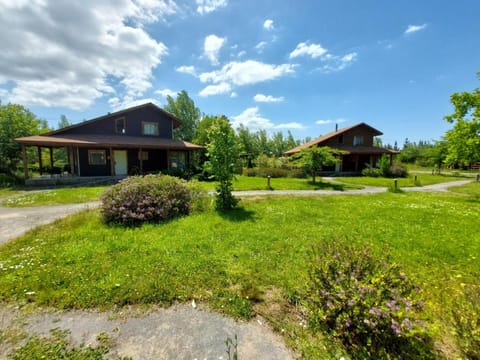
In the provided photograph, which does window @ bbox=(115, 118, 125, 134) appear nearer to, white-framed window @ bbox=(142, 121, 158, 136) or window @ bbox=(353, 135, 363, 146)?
white-framed window @ bbox=(142, 121, 158, 136)

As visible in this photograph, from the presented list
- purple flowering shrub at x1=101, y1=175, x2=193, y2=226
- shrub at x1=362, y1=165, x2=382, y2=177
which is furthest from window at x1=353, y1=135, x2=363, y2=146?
purple flowering shrub at x1=101, y1=175, x2=193, y2=226

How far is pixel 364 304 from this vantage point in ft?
6.80

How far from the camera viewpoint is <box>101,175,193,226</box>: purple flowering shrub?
6.29 metres

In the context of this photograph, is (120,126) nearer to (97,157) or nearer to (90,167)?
(97,157)

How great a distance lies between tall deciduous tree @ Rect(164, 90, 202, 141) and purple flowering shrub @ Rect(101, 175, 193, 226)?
3399cm

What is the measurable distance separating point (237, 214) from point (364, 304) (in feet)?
17.8

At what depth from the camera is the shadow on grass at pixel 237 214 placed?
22.4 feet

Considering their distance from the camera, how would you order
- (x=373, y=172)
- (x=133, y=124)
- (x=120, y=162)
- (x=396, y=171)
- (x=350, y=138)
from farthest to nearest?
(x=350, y=138)
(x=373, y=172)
(x=396, y=171)
(x=133, y=124)
(x=120, y=162)

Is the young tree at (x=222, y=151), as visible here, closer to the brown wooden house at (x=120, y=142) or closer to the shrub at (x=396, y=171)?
the brown wooden house at (x=120, y=142)

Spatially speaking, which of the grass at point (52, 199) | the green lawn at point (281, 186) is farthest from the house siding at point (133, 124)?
the grass at point (52, 199)

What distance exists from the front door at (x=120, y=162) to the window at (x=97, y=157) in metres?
0.90

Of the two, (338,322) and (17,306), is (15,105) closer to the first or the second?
(17,306)

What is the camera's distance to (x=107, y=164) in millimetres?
17875

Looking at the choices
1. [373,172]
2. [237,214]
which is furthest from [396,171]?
[237,214]
